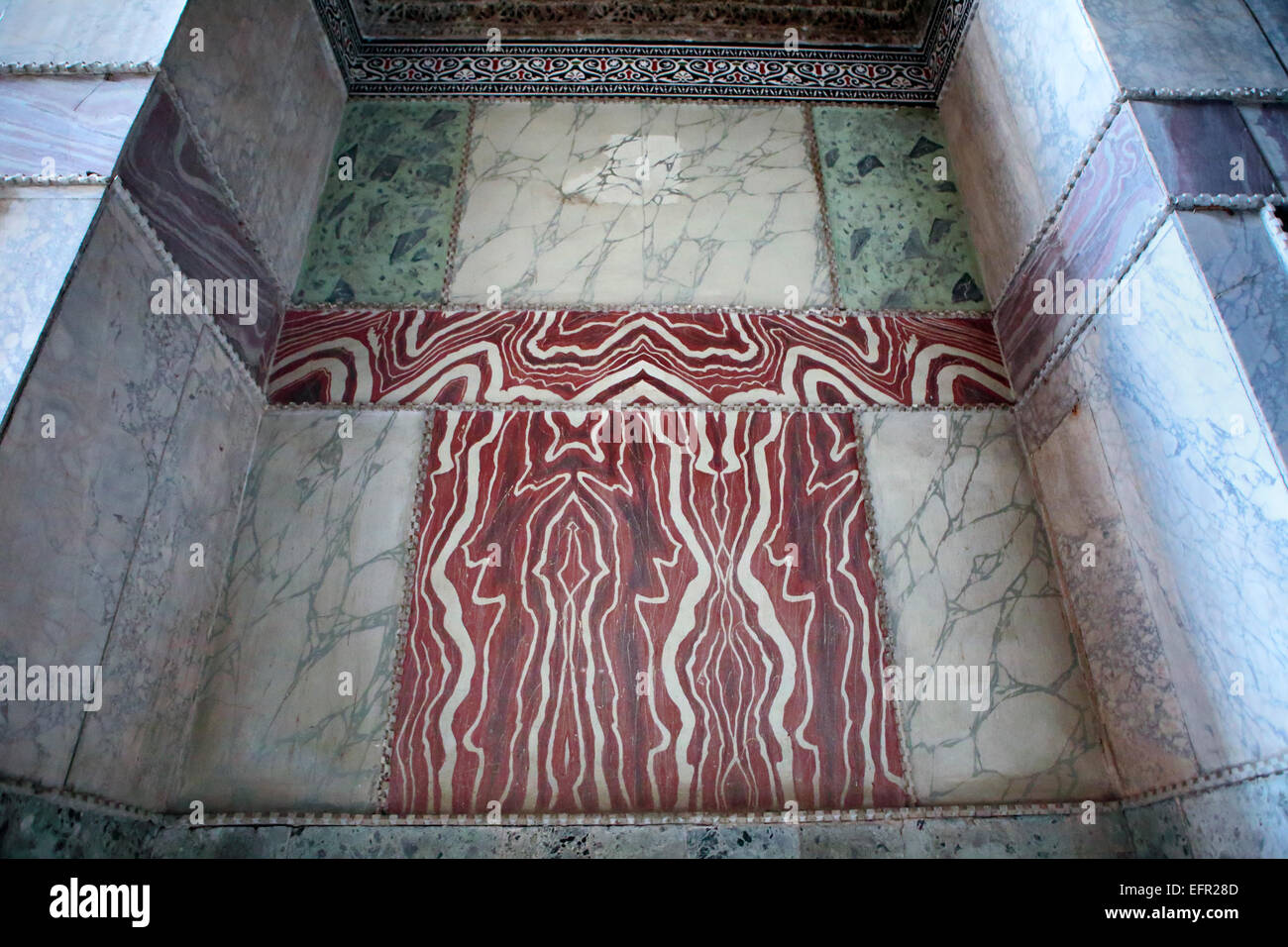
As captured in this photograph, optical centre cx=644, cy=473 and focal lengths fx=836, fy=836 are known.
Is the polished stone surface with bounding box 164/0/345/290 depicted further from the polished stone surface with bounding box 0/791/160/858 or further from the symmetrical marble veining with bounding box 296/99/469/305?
the polished stone surface with bounding box 0/791/160/858

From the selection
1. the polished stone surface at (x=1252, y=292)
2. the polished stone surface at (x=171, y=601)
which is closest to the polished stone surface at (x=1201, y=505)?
the polished stone surface at (x=1252, y=292)

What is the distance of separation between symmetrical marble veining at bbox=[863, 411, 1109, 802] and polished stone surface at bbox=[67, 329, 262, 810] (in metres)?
1.80

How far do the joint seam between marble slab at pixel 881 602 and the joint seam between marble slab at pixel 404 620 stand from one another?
4.07 ft

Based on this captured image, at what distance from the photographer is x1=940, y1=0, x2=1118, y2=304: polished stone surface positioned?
7.48ft

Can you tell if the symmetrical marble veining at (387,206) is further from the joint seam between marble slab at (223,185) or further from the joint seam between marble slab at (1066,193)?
the joint seam between marble slab at (1066,193)

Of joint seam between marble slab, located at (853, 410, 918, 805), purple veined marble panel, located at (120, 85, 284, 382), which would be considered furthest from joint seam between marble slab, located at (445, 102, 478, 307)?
joint seam between marble slab, located at (853, 410, 918, 805)

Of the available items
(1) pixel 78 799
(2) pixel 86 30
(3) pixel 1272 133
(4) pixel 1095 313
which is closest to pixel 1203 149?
(3) pixel 1272 133

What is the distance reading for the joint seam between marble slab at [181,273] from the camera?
6.18ft

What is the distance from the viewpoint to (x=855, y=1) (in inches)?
133

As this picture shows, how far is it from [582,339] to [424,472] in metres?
0.65

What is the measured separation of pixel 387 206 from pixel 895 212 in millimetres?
1796

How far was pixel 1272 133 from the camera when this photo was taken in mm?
2061

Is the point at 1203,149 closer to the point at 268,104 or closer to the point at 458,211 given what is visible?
the point at 458,211
